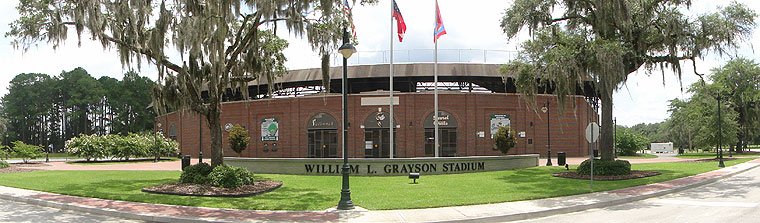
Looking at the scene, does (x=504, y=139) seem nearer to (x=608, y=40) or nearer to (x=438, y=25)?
(x=438, y=25)

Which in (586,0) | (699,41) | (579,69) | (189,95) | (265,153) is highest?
(586,0)

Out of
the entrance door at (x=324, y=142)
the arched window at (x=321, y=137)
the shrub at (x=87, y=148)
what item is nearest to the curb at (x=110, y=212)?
the arched window at (x=321, y=137)

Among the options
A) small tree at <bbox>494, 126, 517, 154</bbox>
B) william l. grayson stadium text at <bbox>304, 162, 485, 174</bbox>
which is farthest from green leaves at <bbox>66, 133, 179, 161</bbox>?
small tree at <bbox>494, 126, 517, 154</bbox>

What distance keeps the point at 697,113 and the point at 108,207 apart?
160 ft

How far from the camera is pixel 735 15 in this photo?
64.6 ft

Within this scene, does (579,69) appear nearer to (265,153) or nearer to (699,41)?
(699,41)

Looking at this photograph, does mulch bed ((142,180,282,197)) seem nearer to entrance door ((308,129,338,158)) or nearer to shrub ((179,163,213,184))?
shrub ((179,163,213,184))

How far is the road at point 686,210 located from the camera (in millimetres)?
10445

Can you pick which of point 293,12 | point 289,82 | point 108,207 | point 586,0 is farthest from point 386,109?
point 108,207

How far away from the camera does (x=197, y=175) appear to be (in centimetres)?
1617

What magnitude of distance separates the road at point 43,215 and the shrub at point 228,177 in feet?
13.9

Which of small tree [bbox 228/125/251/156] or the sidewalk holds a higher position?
small tree [bbox 228/125/251/156]

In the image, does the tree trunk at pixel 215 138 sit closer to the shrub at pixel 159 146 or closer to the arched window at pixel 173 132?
the shrub at pixel 159 146

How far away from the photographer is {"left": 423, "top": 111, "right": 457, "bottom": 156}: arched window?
38.6 meters
